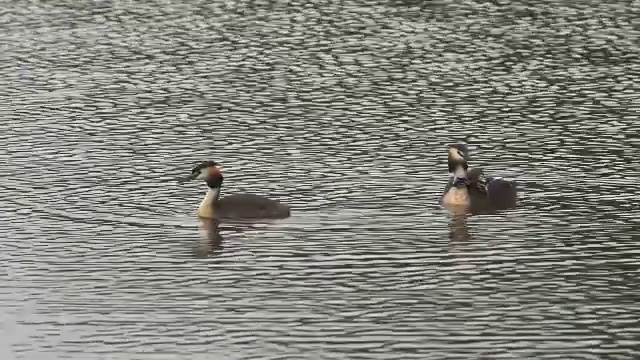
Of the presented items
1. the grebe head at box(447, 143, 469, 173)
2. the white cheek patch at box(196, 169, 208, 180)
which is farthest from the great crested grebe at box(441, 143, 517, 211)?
the white cheek patch at box(196, 169, 208, 180)

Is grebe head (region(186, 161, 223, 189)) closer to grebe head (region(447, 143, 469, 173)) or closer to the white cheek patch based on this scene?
the white cheek patch

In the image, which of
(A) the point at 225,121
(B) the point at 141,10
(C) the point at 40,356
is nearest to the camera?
(C) the point at 40,356

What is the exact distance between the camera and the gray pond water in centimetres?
1447

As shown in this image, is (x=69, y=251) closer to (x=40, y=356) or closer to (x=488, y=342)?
(x=40, y=356)

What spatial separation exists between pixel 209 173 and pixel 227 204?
1.96 feet

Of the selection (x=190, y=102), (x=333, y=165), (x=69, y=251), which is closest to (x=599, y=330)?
(x=69, y=251)

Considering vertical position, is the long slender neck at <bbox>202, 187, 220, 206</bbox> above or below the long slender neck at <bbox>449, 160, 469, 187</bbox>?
below

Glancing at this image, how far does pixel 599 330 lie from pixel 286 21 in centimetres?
1794

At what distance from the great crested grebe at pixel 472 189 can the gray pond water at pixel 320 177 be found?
0.97 ft

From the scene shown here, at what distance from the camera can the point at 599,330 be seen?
1413 centimetres

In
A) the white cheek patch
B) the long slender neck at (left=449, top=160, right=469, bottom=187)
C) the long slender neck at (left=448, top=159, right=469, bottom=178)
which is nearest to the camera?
the long slender neck at (left=449, top=160, right=469, bottom=187)

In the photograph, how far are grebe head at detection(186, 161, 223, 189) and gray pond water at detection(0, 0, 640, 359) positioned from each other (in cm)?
35

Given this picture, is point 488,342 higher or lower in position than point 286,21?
higher

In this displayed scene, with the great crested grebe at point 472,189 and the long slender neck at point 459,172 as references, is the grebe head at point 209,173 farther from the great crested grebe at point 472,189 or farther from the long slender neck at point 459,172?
the long slender neck at point 459,172
